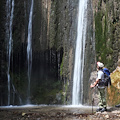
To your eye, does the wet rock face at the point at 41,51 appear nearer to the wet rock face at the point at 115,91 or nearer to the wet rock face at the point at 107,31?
the wet rock face at the point at 107,31

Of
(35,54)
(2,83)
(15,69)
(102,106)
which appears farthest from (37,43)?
(102,106)

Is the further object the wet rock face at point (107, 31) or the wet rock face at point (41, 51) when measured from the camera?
the wet rock face at point (41, 51)

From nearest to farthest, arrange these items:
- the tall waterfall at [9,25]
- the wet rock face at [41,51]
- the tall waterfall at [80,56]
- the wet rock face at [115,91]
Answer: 1. the wet rock face at [115,91]
2. the tall waterfall at [80,56]
3. the wet rock face at [41,51]
4. the tall waterfall at [9,25]

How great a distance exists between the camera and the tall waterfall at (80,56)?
12.6m

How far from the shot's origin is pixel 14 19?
16875 millimetres

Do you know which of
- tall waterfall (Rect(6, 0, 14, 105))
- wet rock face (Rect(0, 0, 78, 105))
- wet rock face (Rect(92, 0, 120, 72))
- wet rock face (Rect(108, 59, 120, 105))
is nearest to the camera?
wet rock face (Rect(108, 59, 120, 105))

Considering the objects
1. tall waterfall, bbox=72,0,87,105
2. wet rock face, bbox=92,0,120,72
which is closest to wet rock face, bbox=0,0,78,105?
tall waterfall, bbox=72,0,87,105

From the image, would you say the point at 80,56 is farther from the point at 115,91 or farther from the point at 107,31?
the point at 115,91

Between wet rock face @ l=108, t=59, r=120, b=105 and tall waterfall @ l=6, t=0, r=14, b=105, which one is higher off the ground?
tall waterfall @ l=6, t=0, r=14, b=105

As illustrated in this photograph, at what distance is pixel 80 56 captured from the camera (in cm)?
1288

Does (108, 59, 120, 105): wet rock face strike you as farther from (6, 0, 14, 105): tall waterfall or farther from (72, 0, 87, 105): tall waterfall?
(6, 0, 14, 105): tall waterfall

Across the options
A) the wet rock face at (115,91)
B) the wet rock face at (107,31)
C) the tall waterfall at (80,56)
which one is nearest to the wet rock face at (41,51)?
the tall waterfall at (80,56)

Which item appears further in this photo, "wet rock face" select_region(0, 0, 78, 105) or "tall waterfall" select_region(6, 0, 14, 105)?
"tall waterfall" select_region(6, 0, 14, 105)

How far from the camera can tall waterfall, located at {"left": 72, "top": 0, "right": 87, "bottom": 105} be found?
12.6m
